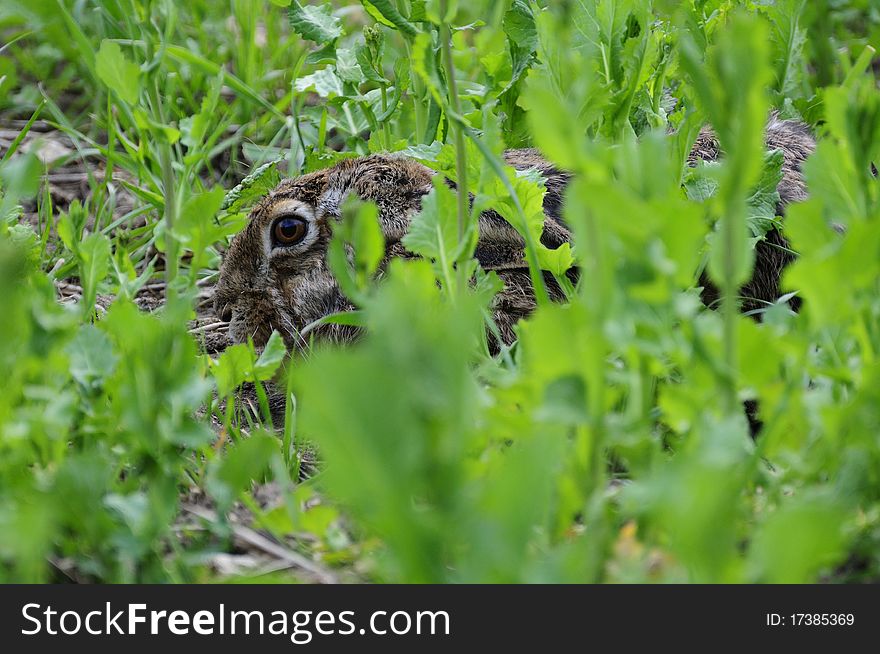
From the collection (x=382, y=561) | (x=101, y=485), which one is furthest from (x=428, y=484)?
(x=101, y=485)

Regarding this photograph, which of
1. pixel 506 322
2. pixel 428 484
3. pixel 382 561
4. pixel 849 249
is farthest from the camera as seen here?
pixel 506 322

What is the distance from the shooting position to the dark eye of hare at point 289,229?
373cm

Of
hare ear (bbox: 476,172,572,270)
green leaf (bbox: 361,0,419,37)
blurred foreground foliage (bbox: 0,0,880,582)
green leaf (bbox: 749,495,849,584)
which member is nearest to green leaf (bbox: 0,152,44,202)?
blurred foreground foliage (bbox: 0,0,880,582)

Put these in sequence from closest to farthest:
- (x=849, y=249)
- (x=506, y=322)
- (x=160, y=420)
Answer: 1. (x=849, y=249)
2. (x=160, y=420)
3. (x=506, y=322)

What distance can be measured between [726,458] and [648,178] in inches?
19.1

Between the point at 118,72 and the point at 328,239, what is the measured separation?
1405 mm

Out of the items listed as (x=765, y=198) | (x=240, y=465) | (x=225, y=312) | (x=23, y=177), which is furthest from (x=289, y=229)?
(x=240, y=465)

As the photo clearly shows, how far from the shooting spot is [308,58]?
149 inches

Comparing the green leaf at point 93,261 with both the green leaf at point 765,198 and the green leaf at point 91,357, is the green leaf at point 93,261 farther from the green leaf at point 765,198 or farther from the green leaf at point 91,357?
the green leaf at point 765,198

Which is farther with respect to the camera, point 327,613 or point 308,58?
point 308,58

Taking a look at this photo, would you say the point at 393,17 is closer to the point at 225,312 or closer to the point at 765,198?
the point at 765,198

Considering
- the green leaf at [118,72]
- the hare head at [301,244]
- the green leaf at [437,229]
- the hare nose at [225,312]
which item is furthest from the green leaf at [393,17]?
the hare nose at [225,312]

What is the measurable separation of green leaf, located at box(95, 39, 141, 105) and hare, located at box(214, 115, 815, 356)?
1.31m

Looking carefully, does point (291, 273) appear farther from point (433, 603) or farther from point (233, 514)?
point (433, 603)
